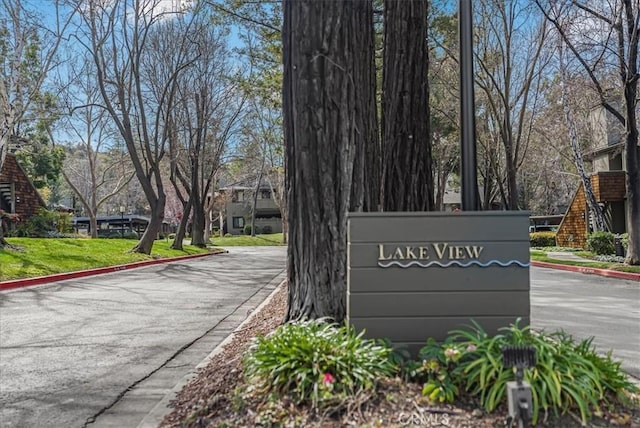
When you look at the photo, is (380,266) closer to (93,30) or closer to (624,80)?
(624,80)

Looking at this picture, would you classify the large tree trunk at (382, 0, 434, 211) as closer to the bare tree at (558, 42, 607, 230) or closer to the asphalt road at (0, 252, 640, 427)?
the asphalt road at (0, 252, 640, 427)

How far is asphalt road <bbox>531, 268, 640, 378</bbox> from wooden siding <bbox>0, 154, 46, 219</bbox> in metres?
27.7

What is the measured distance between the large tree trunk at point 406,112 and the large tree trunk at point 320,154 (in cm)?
106

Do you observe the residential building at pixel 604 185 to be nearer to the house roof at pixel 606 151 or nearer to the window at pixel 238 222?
the house roof at pixel 606 151

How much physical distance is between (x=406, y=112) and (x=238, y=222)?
61.8m

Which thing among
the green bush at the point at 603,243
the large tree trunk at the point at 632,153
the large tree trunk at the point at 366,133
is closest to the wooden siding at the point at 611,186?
A: the green bush at the point at 603,243

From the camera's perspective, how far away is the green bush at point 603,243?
20953 mm

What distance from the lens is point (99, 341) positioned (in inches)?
266

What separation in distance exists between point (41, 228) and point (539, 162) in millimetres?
33780

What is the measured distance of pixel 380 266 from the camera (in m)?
4.00

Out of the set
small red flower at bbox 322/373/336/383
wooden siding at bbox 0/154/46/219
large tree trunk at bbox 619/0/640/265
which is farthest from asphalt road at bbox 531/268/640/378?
wooden siding at bbox 0/154/46/219

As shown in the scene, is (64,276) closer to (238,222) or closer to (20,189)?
(20,189)

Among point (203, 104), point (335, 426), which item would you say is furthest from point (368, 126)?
point (203, 104)

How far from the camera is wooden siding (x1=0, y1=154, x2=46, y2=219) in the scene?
1136 inches
